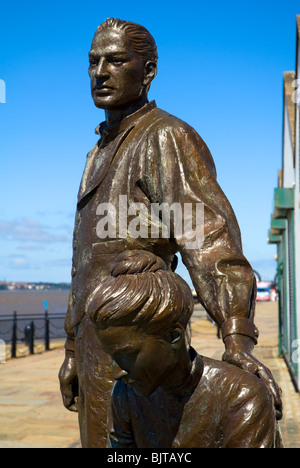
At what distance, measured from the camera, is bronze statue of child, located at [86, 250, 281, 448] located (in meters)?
1.97

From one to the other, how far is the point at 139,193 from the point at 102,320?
91 cm

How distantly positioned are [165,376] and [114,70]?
4.81 feet

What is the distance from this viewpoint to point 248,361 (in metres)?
2.27

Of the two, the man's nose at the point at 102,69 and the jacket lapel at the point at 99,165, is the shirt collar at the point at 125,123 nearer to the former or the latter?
the jacket lapel at the point at 99,165

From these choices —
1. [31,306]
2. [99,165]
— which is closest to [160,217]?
[99,165]

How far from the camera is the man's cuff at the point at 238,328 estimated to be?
7.77 feet

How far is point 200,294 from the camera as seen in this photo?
2.50 metres

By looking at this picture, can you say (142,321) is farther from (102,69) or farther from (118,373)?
(102,69)

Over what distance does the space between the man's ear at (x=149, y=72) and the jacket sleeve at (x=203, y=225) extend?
0.32 m

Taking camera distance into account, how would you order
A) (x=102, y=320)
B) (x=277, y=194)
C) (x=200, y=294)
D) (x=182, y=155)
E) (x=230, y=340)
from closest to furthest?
1. (x=102, y=320)
2. (x=230, y=340)
3. (x=200, y=294)
4. (x=182, y=155)
5. (x=277, y=194)

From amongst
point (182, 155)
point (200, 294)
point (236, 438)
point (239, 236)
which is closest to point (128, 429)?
point (236, 438)

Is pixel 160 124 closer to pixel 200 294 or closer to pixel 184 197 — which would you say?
pixel 184 197

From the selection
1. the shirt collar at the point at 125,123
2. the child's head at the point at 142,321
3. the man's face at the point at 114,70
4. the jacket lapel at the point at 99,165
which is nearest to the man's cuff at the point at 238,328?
the child's head at the point at 142,321

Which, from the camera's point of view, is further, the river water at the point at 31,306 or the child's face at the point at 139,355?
the river water at the point at 31,306
